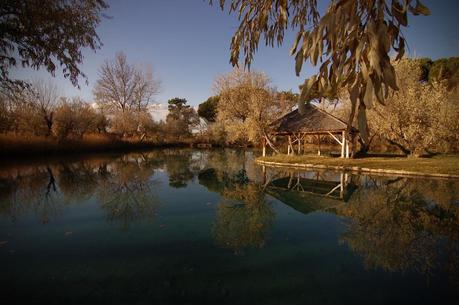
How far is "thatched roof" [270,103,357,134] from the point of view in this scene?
19.7 metres

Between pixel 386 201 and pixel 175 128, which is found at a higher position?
pixel 175 128

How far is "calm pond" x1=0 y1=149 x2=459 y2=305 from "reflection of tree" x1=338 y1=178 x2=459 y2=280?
0.10 feet

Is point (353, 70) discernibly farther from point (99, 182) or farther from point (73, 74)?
point (99, 182)

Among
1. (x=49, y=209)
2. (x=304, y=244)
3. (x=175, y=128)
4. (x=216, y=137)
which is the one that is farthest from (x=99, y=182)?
(x=175, y=128)

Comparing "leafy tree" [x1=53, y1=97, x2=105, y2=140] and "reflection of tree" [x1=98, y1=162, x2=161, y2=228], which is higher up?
"leafy tree" [x1=53, y1=97, x2=105, y2=140]

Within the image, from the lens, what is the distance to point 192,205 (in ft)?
26.7

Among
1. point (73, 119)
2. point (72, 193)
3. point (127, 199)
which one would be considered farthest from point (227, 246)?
point (73, 119)

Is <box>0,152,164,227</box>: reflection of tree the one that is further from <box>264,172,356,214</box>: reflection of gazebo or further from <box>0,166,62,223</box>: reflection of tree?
<box>264,172,356,214</box>: reflection of gazebo

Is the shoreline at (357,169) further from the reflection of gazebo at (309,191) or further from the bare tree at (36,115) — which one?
the bare tree at (36,115)

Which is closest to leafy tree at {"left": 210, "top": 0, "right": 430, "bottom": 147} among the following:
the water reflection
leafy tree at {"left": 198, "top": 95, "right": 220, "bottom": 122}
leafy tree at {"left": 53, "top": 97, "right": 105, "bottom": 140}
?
Result: the water reflection

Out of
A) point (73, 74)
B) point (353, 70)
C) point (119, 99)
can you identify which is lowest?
point (353, 70)

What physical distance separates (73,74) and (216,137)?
35030 mm

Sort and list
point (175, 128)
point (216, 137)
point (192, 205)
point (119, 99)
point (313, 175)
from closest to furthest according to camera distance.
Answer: point (192, 205) < point (313, 175) < point (119, 99) < point (216, 137) < point (175, 128)

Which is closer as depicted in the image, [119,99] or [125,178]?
[125,178]
